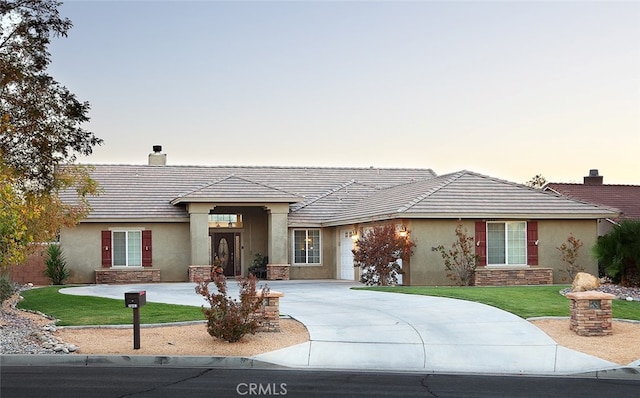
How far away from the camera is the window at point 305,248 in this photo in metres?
35.2

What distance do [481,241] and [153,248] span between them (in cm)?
1405

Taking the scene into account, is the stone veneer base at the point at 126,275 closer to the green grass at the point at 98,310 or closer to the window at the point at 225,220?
the window at the point at 225,220

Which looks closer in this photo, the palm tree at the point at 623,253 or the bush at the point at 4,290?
the bush at the point at 4,290

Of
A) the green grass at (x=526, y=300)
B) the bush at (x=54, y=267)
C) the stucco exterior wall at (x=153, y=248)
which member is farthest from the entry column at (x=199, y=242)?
the green grass at (x=526, y=300)

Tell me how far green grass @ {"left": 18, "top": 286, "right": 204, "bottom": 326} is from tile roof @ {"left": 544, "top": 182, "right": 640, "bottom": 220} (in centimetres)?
2517

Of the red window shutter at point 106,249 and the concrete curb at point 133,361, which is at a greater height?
the red window shutter at point 106,249

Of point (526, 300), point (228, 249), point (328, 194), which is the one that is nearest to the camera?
point (526, 300)

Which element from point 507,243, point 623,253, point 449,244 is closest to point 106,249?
point 449,244

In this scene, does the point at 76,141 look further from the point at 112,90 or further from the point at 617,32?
the point at 617,32

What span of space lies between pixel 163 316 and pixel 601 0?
18.1m

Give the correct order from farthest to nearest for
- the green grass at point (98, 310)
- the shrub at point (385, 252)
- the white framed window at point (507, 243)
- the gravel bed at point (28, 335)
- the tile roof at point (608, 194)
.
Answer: the tile roof at point (608, 194) → the white framed window at point (507, 243) → the shrub at point (385, 252) → the green grass at point (98, 310) → the gravel bed at point (28, 335)

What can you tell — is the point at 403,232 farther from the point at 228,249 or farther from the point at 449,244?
the point at 228,249

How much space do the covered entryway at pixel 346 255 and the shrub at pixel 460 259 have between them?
5856 mm
